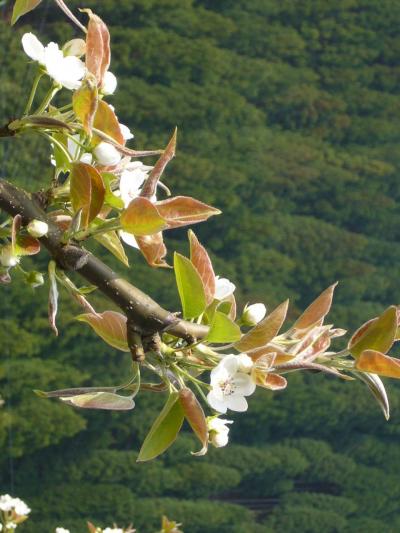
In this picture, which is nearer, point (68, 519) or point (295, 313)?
point (68, 519)

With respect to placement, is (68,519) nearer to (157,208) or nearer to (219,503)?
(219,503)

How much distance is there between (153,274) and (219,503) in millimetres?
920

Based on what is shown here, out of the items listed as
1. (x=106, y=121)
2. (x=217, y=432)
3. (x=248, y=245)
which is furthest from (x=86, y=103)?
(x=248, y=245)

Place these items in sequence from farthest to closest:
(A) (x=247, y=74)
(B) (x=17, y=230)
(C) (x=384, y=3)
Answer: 1. (C) (x=384, y=3)
2. (A) (x=247, y=74)
3. (B) (x=17, y=230)

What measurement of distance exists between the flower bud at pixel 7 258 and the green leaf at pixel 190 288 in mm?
47

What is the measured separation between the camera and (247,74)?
3.80 metres

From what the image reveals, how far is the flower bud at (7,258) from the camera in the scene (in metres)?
0.27

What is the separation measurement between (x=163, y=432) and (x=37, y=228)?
2.9 inches

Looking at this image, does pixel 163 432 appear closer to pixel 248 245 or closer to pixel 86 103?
pixel 86 103

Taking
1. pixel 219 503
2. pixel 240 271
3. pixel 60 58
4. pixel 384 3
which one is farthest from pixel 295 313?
pixel 60 58

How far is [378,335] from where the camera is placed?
289 millimetres

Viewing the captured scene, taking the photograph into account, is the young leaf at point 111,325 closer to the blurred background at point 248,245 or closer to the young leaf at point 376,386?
the young leaf at point 376,386

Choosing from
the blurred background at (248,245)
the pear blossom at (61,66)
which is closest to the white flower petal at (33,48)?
the pear blossom at (61,66)

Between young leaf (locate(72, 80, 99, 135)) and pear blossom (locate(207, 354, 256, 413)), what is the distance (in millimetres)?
77
